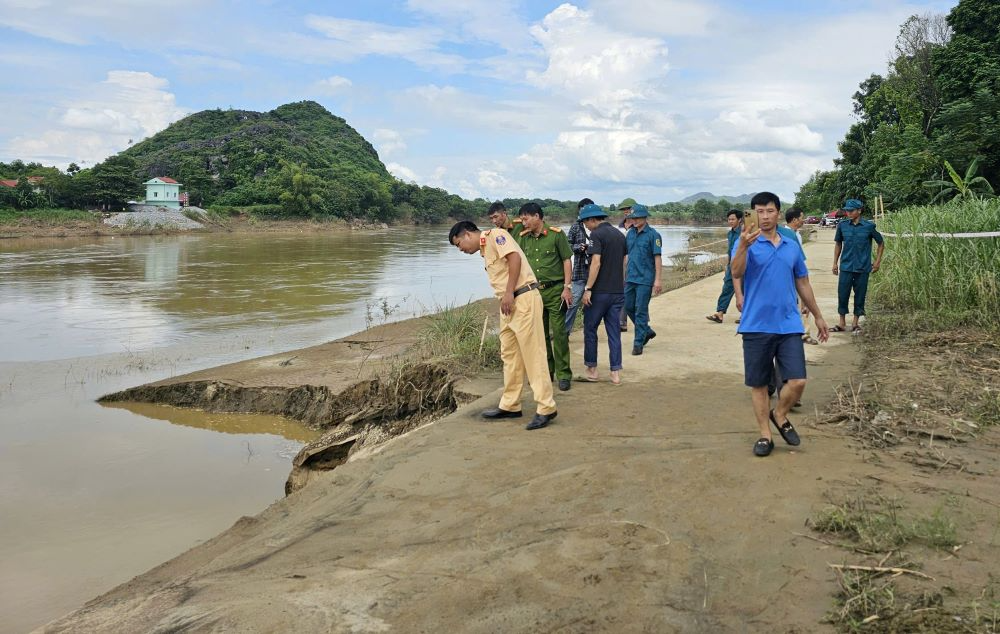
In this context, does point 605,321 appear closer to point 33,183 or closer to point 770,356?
point 770,356

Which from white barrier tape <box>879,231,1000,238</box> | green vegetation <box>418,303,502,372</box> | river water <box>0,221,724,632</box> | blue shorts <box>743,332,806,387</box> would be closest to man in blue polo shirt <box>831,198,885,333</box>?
white barrier tape <box>879,231,1000,238</box>

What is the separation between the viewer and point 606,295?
21.5 feet

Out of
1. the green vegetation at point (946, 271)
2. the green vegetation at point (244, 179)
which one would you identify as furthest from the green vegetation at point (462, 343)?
the green vegetation at point (244, 179)

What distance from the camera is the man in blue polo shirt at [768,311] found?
14.5 feet

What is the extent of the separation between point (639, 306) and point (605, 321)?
174 cm

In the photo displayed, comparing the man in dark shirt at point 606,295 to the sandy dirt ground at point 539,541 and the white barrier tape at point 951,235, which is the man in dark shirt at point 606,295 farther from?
the white barrier tape at point 951,235

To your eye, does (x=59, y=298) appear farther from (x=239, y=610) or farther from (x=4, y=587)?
(x=239, y=610)

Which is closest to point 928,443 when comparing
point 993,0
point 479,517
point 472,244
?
point 479,517

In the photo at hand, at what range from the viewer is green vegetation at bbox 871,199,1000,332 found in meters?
7.83

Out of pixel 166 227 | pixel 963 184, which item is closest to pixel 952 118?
pixel 963 184

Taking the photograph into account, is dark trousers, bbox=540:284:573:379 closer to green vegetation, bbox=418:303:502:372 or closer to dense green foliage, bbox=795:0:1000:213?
green vegetation, bbox=418:303:502:372

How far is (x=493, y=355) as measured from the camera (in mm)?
7590

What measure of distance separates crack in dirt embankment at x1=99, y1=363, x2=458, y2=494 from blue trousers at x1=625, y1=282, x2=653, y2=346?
2299 mm

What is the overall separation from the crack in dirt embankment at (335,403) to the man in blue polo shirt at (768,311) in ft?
9.71
